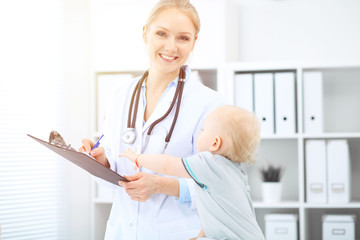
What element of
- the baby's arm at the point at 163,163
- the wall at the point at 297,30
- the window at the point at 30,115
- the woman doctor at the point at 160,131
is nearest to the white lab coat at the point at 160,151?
the woman doctor at the point at 160,131

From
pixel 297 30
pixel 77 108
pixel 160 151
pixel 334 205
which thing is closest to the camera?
pixel 160 151

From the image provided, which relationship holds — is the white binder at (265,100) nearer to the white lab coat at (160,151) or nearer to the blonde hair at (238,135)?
the white lab coat at (160,151)

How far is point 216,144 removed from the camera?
1289mm

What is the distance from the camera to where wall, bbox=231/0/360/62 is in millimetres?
3301

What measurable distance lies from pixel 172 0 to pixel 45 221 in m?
1.86

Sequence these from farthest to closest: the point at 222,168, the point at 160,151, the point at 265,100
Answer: the point at 265,100 → the point at 160,151 → the point at 222,168

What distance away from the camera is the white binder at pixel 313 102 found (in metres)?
2.92

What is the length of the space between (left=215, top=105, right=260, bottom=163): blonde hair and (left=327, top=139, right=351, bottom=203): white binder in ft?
5.68

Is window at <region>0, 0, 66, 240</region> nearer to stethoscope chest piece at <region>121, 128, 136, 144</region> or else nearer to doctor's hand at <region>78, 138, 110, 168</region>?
doctor's hand at <region>78, 138, 110, 168</region>

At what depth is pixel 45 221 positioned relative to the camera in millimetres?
2816

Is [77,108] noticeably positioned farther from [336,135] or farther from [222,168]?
[222,168]

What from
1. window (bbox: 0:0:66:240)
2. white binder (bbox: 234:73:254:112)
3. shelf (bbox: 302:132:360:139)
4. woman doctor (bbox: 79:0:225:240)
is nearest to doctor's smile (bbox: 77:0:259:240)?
woman doctor (bbox: 79:0:225:240)

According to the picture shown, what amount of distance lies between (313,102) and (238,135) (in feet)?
5.84

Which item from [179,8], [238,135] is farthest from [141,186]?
[179,8]
